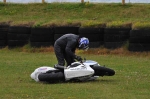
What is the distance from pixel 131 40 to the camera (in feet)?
63.6

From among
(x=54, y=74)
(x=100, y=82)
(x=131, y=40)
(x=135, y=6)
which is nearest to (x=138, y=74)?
(x=100, y=82)

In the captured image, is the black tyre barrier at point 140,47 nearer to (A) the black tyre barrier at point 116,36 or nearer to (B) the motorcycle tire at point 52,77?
(A) the black tyre barrier at point 116,36

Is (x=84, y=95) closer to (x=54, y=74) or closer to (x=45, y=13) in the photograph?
(x=54, y=74)

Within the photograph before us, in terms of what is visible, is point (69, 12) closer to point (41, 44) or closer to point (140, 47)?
point (41, 44)

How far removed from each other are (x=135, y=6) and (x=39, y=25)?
271 inches

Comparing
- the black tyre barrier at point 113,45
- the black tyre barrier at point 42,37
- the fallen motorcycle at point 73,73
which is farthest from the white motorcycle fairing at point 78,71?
the black tyre barrier at point 42,37

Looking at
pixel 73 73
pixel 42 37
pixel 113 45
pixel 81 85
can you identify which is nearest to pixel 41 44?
pixel 42 37

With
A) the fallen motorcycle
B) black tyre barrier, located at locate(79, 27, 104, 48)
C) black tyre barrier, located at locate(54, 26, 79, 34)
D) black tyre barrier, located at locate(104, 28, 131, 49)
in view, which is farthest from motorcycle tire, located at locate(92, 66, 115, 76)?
black tyre barrier, located at locate(54, 26, 79, 34)

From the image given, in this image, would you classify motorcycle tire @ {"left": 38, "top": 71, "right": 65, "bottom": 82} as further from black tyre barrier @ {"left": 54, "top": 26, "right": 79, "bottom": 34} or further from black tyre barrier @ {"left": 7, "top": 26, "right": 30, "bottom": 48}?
black tyre barrier @ {"left": 7, "top": 26, "right": 30, "bottom": 48}

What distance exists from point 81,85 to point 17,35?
10671 mm

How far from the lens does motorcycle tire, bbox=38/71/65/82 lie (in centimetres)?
1229

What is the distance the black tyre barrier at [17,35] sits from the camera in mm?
22016

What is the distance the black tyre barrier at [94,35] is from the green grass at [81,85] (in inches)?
108

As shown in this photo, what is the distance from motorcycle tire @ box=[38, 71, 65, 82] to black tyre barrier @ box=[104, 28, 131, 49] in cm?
816
